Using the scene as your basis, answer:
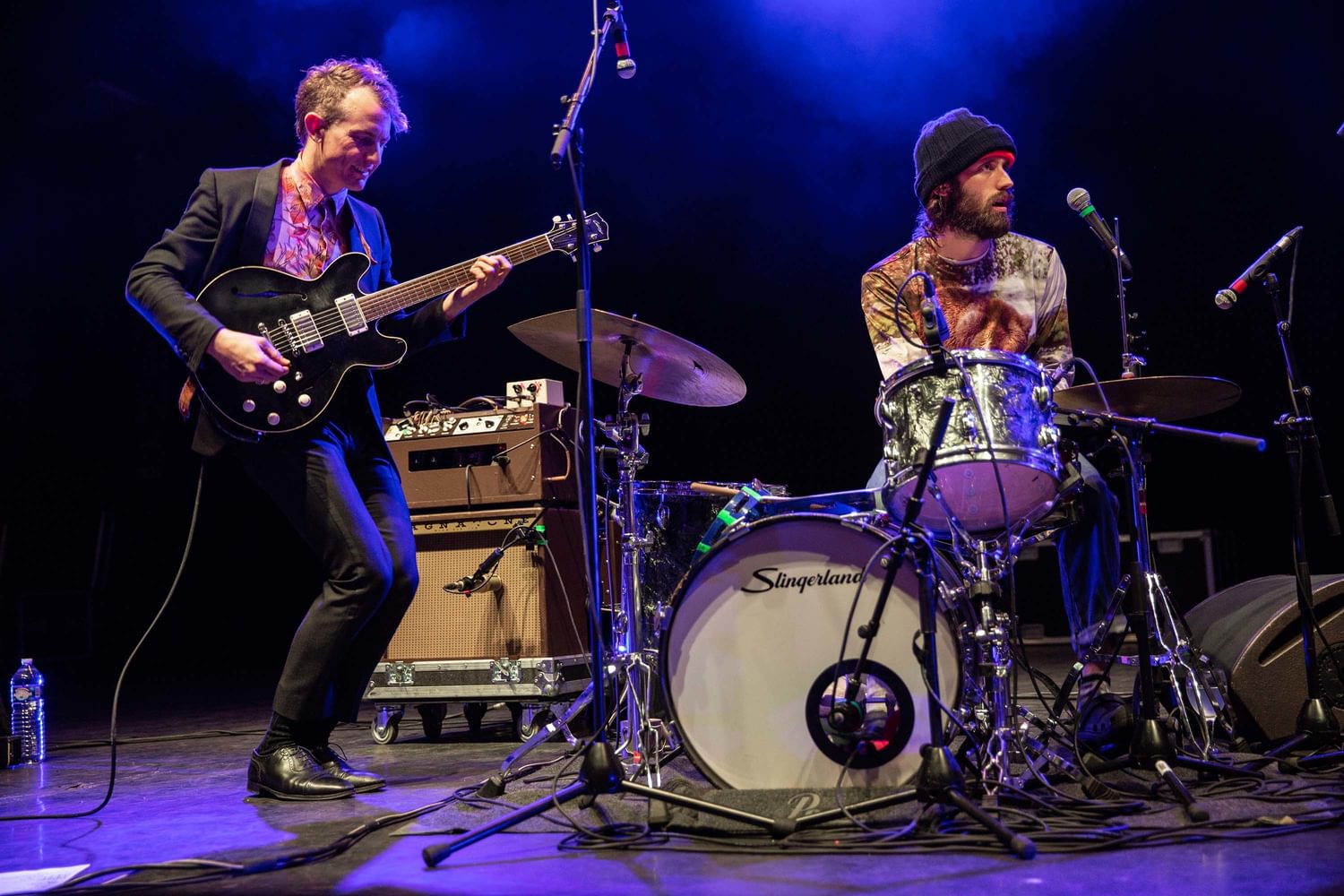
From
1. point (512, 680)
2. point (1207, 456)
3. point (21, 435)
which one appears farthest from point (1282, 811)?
point (21, 435)

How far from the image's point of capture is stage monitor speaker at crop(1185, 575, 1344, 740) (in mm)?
3627

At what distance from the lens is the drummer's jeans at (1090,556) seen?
12.0ft

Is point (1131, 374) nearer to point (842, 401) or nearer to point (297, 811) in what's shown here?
point (297, 811)

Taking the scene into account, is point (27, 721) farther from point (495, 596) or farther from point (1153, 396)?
point (1153, 396)

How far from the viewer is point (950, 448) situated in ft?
9.37

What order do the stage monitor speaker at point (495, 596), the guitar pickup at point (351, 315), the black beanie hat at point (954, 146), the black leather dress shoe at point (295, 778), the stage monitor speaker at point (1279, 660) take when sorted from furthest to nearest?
the stage monitor speaker at point (495, 596) < the black beanie hat at point (954, 146) < the stage monitor speaker at point (1279, 660) < the guitar pickup at point (351, 315) < the black leather dress shoe at point (295, 778)

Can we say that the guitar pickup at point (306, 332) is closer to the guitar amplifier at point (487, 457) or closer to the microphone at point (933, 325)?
the guitar amplifier at point (487, 457)

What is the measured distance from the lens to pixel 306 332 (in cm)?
344

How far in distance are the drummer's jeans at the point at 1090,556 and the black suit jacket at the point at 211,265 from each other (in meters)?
1.63

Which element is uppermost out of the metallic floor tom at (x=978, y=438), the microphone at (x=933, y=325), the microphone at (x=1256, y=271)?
the microphone at (x=1256, y=271)

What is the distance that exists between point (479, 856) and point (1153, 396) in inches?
87.9

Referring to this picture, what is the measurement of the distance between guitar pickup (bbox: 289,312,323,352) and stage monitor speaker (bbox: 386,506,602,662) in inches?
64.2

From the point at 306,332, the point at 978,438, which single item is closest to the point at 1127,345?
the point at 978,438

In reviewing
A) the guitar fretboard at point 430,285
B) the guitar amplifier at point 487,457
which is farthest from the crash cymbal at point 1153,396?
the guitar amplifier at point 487,457
